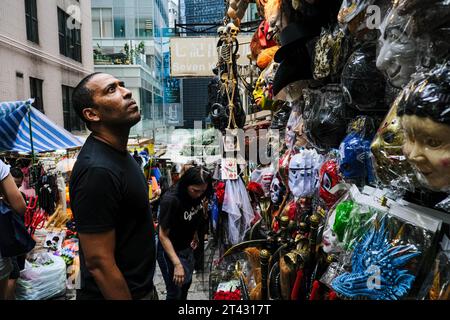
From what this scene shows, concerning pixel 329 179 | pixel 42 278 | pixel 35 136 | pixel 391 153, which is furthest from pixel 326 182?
pixel 35 136

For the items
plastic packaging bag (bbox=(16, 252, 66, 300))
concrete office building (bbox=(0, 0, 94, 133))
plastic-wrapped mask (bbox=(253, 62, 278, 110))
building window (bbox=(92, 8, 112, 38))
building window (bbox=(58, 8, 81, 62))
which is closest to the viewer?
plastic-wrapped mask (bbox=(253, 62, 278, 110))

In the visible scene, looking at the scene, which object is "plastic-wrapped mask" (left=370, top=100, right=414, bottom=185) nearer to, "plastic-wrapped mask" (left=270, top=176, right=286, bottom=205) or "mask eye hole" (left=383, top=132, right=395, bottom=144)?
"mask eye hole" (left=383, top=132, right=395, bottom=144)

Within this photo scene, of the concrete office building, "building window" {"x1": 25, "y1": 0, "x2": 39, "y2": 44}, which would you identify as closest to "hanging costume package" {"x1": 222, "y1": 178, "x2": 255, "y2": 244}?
the concrete office building

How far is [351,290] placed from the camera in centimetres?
109

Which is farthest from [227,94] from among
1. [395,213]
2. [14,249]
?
[395,213]

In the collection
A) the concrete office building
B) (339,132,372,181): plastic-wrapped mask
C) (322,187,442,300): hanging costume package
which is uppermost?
the concrete office building

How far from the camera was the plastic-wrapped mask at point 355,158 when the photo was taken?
4.40ft

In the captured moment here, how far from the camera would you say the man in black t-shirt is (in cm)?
144

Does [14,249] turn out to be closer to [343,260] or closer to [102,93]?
[102,93]

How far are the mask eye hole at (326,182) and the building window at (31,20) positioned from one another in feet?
43.9

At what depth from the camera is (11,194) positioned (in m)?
2.73

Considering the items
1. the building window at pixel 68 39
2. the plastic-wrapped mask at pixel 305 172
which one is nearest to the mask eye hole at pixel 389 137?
the plastic-wrapped mask at pixel 305 172

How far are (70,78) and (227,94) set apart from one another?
13.8 metres

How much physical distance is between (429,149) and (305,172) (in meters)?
1.22
